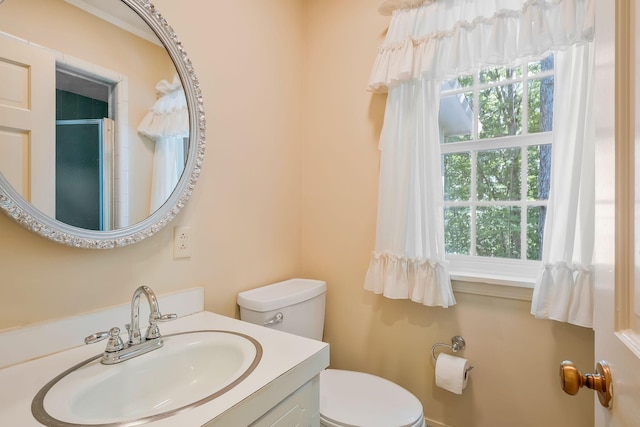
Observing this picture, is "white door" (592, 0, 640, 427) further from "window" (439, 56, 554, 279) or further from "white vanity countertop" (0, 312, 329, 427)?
"window" (439, 56, 554, 279)

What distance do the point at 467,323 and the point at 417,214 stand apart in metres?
0.53

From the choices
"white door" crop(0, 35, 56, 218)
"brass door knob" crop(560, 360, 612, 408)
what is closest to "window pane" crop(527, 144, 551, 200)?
"brass door knob" crop(560, 360, 612, 408)

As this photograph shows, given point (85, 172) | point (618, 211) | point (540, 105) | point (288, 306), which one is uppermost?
point (540, 105)

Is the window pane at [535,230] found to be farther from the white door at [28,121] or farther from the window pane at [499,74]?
the white door at [28,121]

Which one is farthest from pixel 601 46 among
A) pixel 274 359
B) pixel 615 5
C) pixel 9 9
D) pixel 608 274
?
pixel 9 9

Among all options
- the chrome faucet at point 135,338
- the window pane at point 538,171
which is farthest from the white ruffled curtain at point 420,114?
the chrome faucet at point 135,338

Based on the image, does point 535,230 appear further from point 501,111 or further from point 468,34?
point 468,34

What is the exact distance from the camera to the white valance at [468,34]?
1088 millimetres

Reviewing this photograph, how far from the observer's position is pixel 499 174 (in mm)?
1401

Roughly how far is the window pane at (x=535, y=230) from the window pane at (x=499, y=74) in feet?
1.94

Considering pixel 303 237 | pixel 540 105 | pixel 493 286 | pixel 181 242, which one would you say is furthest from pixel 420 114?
pixel 181 242

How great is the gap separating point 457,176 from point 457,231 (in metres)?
0.27

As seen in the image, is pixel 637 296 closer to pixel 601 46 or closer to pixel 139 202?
pixel 601 46

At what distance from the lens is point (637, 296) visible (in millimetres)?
459
